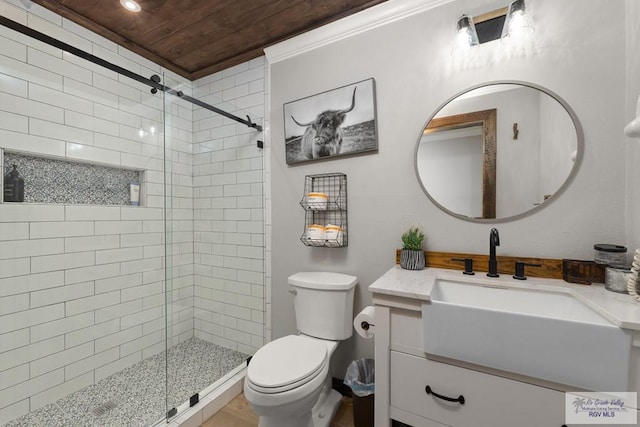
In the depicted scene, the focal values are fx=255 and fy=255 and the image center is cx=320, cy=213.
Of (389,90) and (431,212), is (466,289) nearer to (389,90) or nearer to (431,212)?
(431,212)

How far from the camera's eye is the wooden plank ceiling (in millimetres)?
1576

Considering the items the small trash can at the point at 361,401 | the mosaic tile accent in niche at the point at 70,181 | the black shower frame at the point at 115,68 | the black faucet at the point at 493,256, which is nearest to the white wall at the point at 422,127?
the black faucet at the point at 493,256

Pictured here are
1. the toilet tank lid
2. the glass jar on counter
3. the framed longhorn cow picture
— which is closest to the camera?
the glass jar on counter

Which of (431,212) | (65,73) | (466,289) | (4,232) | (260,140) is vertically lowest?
(466,289)

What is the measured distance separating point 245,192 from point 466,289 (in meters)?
1.62

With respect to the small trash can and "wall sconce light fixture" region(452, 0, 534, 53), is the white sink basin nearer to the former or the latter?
the small trash can

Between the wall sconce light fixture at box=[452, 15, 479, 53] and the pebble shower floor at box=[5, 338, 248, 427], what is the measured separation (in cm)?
251

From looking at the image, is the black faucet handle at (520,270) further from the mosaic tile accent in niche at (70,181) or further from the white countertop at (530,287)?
the mosaic tile accent in niche at (70,181)

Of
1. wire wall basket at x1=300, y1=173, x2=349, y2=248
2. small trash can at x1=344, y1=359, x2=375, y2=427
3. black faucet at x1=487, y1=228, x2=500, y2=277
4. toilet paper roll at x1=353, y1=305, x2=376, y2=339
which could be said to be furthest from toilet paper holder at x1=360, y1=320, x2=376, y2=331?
black faucet at x1=487, y1=228, x2=500, y2=277

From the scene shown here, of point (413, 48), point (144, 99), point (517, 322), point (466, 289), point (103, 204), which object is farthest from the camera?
point (144, 99)

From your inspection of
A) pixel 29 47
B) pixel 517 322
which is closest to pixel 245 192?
pixel 29 47

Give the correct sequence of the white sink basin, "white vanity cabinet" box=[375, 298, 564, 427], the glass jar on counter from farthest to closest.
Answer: the glass jar on counter, "white vanity cabinet" box=[375, 298, 564, 427], the white sink basin

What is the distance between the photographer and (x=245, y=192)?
6.68ft

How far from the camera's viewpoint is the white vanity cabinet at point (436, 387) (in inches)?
32.3
